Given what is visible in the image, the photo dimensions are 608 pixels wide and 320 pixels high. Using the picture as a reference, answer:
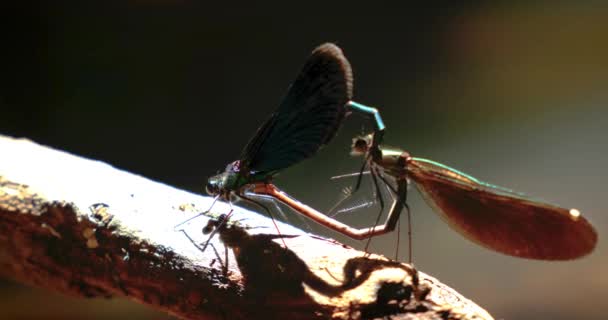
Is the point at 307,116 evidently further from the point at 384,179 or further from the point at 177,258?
the point at 177,258

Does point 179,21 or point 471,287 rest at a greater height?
point 179,21

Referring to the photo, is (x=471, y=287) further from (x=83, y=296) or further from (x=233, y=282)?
(x=83, y=296)

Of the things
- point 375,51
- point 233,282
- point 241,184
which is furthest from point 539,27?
point 233,282

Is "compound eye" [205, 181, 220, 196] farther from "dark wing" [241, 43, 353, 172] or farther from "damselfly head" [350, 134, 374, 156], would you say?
"damselfly head" [350, 134, 374, 156]

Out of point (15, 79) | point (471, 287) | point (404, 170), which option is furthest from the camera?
point (15, 79)

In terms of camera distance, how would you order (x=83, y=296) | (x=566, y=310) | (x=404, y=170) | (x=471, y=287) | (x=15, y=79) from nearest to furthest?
1. (x=404, y=170)
2. (x=83, y=296)
3. (x=566, y=310)
4. (x=471, y=287)
5. (x=15, y=79)

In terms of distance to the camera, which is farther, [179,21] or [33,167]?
[179,21]

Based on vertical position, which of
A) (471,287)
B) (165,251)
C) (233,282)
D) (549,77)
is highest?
(549,77)
